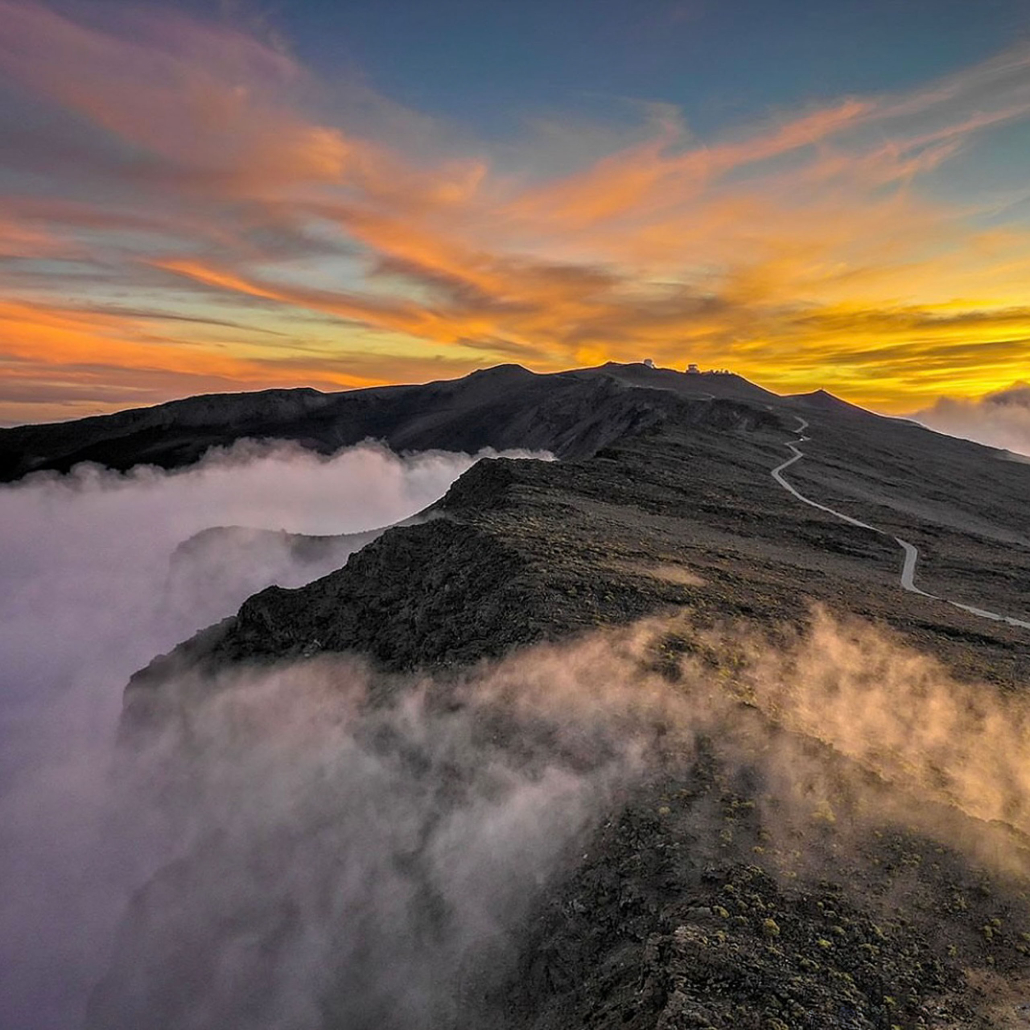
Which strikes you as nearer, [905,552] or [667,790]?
[667,790]

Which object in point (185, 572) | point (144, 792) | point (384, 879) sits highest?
point (384, 879)

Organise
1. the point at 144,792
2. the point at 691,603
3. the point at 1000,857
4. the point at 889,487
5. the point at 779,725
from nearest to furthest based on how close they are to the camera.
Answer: the point at 1000,857, the point at 779,725, the point at 691,603, the point at 144,792, the point at 889,487

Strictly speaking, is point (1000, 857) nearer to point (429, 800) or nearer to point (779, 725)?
point (779, 725)

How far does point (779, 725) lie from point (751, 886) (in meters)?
5.53

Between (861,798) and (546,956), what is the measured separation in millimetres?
6870

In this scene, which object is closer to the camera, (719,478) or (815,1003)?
(815,1003)

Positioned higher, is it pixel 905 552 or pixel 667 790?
pixel 667 790

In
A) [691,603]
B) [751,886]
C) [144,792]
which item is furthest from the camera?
[144,792]

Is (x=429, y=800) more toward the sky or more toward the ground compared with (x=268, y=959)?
more toward the sky

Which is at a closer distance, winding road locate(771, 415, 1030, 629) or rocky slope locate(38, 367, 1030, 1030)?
rocky slope locate(38, 367, 1030, 1030)

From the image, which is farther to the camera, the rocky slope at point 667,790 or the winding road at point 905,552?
the winding road at point 905,552

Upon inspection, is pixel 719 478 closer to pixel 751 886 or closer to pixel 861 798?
pixel 861 798

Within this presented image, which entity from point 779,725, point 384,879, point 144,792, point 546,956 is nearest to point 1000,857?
point 779,725

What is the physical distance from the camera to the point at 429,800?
17203 millimetres
